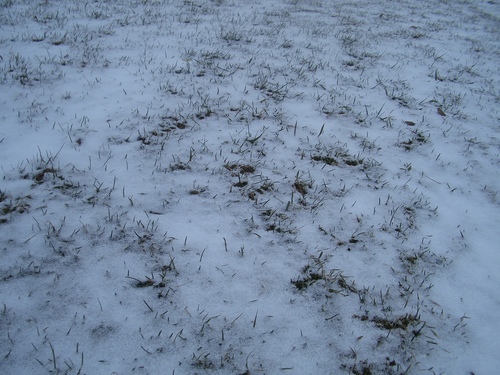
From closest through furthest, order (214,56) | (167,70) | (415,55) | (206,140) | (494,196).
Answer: (494,196)
(206,140)
(167,70)
(214,56)
(415,55)

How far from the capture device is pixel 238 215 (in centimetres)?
333

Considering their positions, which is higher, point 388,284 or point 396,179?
point 396,179

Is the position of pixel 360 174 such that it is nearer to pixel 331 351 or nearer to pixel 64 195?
pixel 331 351

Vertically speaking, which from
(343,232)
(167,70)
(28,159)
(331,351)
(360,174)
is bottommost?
(331,351)

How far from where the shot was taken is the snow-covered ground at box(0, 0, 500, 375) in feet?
7.50

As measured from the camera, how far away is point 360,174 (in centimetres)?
414

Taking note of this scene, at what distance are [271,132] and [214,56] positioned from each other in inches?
134

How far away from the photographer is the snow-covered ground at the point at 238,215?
2.29m

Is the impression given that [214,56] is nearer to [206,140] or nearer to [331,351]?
[206,140]

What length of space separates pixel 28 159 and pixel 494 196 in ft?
20.5

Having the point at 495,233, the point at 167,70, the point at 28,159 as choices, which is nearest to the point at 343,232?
the point at 495,233

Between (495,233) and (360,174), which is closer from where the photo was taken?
(495,233)

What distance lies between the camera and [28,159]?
3.67 m

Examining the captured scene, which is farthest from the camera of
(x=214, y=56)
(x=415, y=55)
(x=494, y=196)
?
(x=415, y=55)
